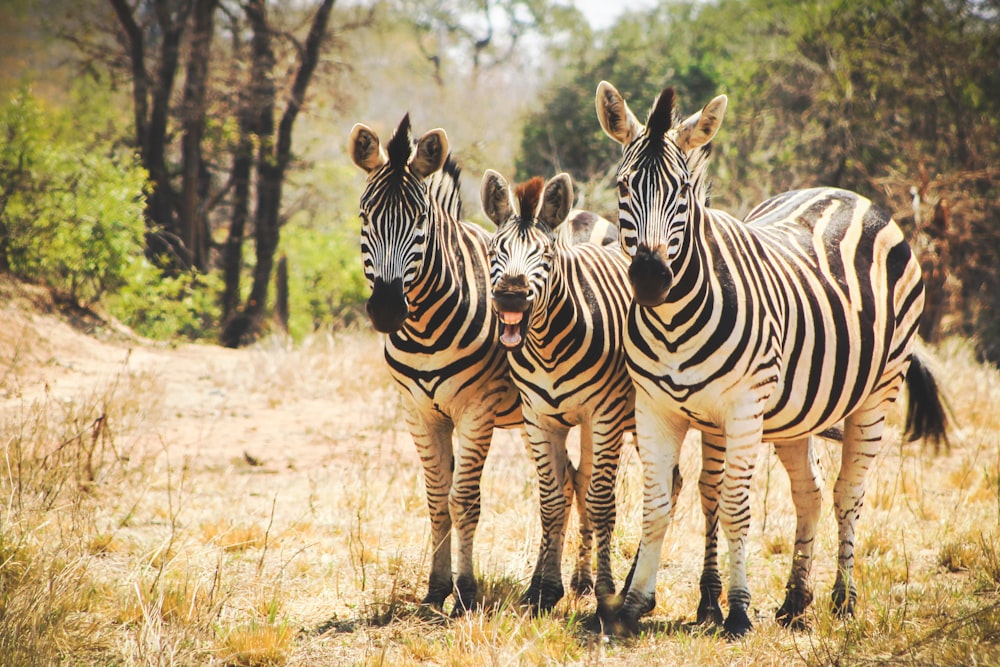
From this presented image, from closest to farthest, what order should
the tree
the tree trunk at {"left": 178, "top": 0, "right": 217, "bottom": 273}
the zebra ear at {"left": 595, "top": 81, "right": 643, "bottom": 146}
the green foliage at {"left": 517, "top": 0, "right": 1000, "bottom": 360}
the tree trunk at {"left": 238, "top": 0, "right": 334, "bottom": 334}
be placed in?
the zebra ear at {"left": 595, "top": 81, "right": 643, "bottom": 146}
the green foliage at {"left": 517, "top": 0, "right": 1000, "bottom": 360}
the tree
the tree trunk at {"left": 178, "top": 0, "right": 217, "bottom": 273}
the tree trunk at {"left": 238, "top": 0, "right": 334, "bottom": 334}

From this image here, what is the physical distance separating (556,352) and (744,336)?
93 centimetres

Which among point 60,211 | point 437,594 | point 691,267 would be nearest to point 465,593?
point 437,594

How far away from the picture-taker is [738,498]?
4203mm

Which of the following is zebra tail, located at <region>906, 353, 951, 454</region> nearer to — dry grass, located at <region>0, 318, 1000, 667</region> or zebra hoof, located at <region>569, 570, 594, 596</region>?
dry grass, located at <region>0, 318, 1000, 667</region>

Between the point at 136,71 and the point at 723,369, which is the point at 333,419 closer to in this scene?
the point at 723,369

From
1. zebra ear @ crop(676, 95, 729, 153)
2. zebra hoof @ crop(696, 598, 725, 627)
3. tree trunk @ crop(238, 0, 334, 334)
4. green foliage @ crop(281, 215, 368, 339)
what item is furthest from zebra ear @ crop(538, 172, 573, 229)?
green foliage @ crop(281, 215, 368, 339)

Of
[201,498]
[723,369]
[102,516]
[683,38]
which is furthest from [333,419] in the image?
[683,38]

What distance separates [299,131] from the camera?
2680 centimetres

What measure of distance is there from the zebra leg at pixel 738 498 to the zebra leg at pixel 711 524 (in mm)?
239

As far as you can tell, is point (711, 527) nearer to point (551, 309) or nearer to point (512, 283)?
point (551, 309)

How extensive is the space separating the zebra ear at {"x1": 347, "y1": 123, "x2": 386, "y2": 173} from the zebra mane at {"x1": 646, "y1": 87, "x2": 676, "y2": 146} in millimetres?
1341

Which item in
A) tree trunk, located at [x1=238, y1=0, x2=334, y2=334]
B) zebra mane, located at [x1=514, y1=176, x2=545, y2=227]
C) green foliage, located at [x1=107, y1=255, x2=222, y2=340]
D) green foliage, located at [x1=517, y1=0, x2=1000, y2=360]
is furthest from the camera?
tree trunk, located at [x1=238, y1=0, x2=334, y2=334]

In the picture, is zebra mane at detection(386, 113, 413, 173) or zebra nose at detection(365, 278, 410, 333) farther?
zebra mane at detection(386, 113, 413, 173)

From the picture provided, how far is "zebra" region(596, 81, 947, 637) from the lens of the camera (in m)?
3.96
